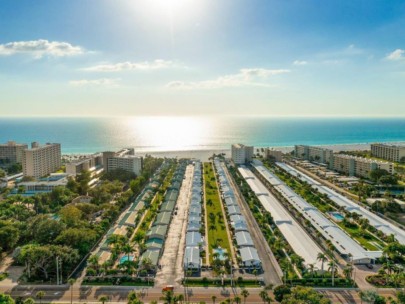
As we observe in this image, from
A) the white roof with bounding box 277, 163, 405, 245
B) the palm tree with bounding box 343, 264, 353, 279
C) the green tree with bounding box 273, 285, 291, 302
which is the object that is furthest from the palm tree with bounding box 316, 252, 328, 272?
the white roof with bounding box 277, 163, 405, 245

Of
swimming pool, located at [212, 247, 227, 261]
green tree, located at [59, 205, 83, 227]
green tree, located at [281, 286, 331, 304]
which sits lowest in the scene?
swimming pool, located at [212, 247, 227, 261]

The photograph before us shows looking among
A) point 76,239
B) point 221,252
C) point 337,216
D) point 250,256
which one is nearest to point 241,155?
point 337,216

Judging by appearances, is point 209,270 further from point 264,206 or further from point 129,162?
point 129,162

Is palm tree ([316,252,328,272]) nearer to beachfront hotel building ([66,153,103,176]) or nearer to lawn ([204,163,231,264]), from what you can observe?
lawn ([204,163,231,264])

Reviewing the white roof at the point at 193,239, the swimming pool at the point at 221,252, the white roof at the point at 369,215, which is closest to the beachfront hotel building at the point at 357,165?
the white roof at the point at 369,215

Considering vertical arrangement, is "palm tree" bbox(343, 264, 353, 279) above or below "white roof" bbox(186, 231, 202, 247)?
below

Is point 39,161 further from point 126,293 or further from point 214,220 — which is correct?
point 126,293
